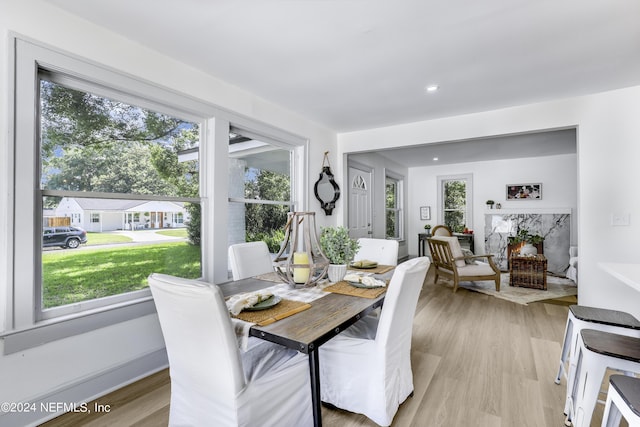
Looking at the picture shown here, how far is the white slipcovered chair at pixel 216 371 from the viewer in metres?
1.17

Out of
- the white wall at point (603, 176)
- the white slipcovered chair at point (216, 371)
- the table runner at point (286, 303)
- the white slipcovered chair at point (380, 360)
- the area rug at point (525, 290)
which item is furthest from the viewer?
the area rug at point (525, 290)

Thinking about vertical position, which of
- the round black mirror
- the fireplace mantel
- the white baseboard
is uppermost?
the round black mirror

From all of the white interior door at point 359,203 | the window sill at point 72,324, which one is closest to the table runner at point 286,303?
the window sill at point 72,324

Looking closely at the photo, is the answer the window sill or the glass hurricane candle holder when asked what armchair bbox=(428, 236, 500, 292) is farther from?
the window sill

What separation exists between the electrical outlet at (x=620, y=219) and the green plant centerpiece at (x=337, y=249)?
272 cm

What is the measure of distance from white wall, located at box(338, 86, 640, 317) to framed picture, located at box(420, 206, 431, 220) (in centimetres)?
411

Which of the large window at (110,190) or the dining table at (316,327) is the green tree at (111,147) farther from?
the dining table at (316,327)

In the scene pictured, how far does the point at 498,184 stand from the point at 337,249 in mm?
5907

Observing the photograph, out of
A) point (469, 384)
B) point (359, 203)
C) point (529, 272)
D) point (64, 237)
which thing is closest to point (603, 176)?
point (529, 272)

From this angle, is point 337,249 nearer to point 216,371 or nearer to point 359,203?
point 216,371

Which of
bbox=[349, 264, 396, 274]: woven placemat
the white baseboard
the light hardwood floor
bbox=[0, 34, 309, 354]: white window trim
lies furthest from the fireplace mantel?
the white baseboard

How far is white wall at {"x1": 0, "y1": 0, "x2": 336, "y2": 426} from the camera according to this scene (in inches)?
62.6

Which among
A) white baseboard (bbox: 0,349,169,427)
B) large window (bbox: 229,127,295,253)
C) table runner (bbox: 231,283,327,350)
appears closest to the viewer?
table runner (bbox: 231,283,327,350)

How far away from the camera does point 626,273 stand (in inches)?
63.6
